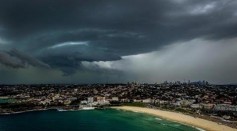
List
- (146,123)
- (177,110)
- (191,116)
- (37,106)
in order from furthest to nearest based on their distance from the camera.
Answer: (37,106) < (177,110) < (191,116) < (146,123)

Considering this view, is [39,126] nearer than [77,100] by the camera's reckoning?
Yes

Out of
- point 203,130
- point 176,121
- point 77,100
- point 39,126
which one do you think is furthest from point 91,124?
point 77,100

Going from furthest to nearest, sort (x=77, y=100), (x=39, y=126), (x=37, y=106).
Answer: (x=77, y=100) < (x=37, y=106) < (x=39, y=126)

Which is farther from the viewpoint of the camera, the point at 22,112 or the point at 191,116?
the point at 22,112

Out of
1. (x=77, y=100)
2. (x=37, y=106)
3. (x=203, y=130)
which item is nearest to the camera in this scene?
(x=203, y=130)

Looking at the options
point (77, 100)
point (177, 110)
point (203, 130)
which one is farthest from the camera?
point (77, 100)

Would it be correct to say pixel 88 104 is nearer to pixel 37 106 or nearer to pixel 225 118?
pixel 37 106

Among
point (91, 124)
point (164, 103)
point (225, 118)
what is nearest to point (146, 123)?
point (91, 124)

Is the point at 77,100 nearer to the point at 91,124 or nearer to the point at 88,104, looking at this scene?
the point at 88,104

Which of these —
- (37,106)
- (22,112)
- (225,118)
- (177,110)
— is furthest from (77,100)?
(225,118)
